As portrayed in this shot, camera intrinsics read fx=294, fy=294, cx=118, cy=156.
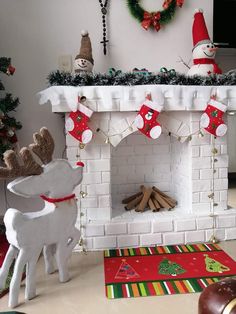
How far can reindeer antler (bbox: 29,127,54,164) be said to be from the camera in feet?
4.10

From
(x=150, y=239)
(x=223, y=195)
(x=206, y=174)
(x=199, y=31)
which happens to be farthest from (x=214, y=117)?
(x=150, y=239)

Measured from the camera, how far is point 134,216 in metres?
1.81

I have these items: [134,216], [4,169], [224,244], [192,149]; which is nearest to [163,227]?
[134,216]

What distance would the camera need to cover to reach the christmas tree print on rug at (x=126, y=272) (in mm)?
1414

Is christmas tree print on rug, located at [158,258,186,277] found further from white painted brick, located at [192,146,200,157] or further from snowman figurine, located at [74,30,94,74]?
snowman figurine, located at [74,30,94,74]

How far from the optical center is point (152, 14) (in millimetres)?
2043

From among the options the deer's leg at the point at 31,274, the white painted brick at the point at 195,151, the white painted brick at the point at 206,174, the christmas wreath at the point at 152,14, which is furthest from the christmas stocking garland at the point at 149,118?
the deer's leg at the point at 31,274

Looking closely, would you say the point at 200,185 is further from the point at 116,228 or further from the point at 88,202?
the point at 88,202

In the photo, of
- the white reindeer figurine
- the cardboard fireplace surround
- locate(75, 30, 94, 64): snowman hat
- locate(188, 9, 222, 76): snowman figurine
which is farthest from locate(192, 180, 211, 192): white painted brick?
locate(75, 30, 94, 64): snowman hat

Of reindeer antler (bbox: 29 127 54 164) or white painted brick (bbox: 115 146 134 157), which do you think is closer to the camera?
reindeer antler (bbox: 29 127 54 164)

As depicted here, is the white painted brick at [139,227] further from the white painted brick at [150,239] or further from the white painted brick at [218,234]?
the white painted brick at [218,234]

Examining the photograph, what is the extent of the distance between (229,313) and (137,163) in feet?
4.82

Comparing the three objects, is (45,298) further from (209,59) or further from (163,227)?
(209,59)

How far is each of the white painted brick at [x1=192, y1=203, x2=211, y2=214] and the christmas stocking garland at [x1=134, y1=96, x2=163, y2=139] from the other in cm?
52
